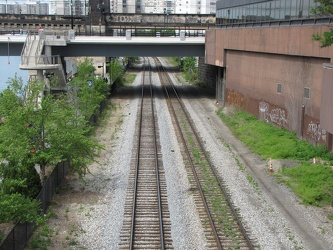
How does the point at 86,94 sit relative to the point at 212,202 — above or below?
above

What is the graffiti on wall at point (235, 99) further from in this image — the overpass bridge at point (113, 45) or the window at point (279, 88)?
the overpass bridge at point (113, 45)

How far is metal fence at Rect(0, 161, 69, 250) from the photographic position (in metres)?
11.8

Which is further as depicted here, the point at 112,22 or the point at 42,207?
the point at 112,22

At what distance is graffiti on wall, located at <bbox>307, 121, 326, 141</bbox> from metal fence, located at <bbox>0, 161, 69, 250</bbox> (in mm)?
11096

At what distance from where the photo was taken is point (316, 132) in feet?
75.2

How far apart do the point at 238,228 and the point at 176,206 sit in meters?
2.57

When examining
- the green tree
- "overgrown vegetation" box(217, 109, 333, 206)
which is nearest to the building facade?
"overgrown vegetation" box(217, 109, 333, 206)

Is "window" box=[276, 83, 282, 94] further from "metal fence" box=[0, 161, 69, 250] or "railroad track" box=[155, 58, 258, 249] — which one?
"metal fence" box=[0, 161, 69, 250]

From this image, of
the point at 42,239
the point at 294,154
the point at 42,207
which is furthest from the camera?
the point at 294,154

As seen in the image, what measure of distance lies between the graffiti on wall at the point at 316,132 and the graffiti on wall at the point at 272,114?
115 inches

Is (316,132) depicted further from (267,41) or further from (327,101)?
(327,101)

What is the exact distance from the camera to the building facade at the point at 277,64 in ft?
75.3

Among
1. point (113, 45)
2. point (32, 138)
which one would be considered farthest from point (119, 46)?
point (32, 138)

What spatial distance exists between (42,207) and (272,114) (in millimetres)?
16835
